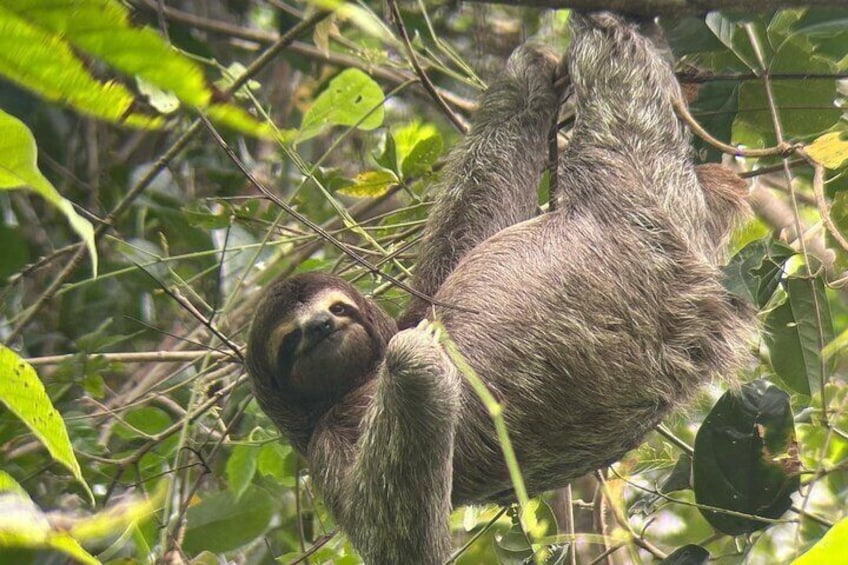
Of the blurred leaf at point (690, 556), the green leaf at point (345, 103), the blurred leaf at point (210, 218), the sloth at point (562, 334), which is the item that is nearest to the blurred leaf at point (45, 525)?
the sloth at point (562, 334)

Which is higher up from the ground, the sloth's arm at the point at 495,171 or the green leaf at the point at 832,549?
the green leaf at the point at 832,549

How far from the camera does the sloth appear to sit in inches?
198

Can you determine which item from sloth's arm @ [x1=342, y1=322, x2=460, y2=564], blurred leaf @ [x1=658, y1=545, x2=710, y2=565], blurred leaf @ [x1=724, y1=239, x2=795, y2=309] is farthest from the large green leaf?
blurred leaf @ [x1=658, y1=545, x2=710, y2=565]

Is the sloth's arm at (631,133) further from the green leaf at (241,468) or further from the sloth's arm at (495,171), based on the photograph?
the green leaf at (241,468)

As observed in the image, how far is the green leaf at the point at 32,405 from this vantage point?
1.32m

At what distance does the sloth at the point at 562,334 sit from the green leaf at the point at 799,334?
14.3 inches

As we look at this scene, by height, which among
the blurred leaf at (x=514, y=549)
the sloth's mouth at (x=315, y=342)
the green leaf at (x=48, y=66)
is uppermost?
the green leaf at (x=48, y=66)

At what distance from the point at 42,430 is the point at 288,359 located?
436 cm

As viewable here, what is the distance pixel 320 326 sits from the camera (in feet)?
18.5

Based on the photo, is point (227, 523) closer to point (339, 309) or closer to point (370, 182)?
point (339, 309)

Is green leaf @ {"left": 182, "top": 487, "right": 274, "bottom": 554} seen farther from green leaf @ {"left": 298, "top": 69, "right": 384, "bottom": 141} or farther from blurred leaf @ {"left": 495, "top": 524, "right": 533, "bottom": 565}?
green leaf @ {"left": 298, "top": 69, "right": 384, "bottom": 141}

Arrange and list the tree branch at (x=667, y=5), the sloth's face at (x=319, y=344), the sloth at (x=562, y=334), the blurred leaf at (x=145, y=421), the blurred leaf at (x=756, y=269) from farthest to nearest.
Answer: the blurred leaf at (x=145, y=421)
the sloth's face at (x=319, y=344)
the sloth at (x=562, y=334)
the blurred leaf at (x=756, y=269)
the tree branch at (x=667, y=5)

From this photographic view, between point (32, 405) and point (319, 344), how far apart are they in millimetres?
4308

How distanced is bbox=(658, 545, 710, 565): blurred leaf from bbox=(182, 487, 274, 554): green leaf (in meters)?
2.72
